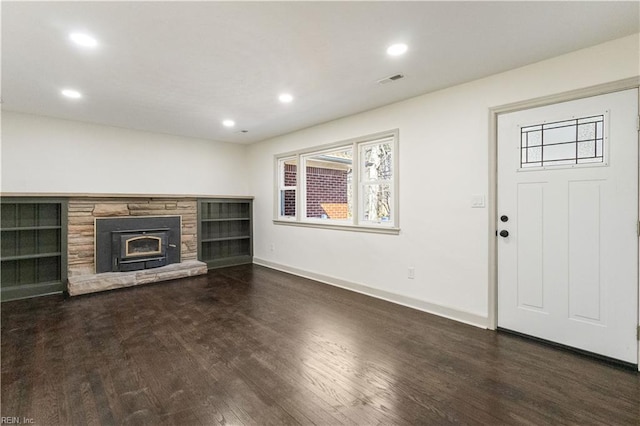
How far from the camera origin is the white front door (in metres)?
2.33

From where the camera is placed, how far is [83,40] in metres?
2.33

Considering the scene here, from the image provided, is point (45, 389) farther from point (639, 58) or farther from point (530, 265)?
point (639, 58)

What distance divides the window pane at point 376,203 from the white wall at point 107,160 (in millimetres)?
3280

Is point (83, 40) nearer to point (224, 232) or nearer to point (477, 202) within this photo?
point (477, 202)

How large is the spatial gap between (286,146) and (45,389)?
4365mm

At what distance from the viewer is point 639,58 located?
225 cm

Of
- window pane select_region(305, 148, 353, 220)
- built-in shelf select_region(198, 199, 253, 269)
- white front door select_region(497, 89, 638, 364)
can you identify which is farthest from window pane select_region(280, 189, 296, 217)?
white front door select_region(497, 89, 638, 364)

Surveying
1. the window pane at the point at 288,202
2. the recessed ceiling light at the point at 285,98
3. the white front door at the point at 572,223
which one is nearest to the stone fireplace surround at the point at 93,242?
the window pane at the point at 288,202

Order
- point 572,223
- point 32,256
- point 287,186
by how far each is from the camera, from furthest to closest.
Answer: point 287,186, point 32,256, point 572,223

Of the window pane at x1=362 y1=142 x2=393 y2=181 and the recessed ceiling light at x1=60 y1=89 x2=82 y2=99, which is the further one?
the window pane at x1=362 y1=142 x2=393 y2=181

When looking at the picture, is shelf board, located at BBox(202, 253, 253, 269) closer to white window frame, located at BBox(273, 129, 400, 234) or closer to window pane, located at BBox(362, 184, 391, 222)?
white window frame, located at BBox(273, 129, 400, 234)

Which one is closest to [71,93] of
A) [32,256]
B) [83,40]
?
[83,40]

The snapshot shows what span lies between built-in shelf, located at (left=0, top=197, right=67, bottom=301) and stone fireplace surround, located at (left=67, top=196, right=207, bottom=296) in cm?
14

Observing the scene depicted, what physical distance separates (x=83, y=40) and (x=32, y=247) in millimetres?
3457
